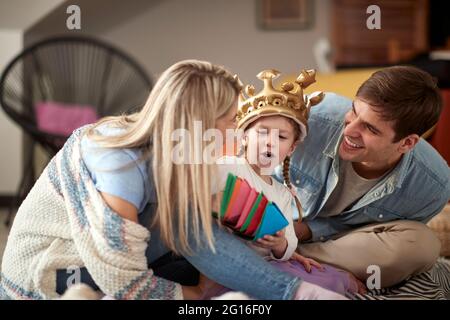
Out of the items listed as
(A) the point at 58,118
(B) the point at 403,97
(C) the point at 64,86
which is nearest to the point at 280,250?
(B) the point at 403,97

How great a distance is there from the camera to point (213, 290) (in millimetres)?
950

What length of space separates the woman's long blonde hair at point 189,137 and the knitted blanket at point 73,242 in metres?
0.05

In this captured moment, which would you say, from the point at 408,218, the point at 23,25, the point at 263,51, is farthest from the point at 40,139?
the point at 408,218

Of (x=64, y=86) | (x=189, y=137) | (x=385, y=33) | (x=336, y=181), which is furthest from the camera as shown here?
(x=385, y=33)

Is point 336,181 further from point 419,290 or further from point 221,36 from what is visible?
point 221,36

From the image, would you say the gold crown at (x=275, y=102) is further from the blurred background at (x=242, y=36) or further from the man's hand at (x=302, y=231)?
the man's hand at (x=302, y=231)

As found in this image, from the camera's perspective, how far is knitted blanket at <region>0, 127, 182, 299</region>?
2.87 feet

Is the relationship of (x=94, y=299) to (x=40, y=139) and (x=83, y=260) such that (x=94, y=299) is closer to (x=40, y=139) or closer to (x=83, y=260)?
(x=83, y=260)

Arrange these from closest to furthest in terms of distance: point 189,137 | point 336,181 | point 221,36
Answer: point 189,137, point 336,181, point 221,36

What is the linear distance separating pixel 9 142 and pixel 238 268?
180 centimetres

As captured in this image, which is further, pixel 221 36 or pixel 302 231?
pixel 221 36

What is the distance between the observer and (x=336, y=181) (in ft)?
3.61

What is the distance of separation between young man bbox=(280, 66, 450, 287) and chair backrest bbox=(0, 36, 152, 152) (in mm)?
1306

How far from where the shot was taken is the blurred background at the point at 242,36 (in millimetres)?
1601
